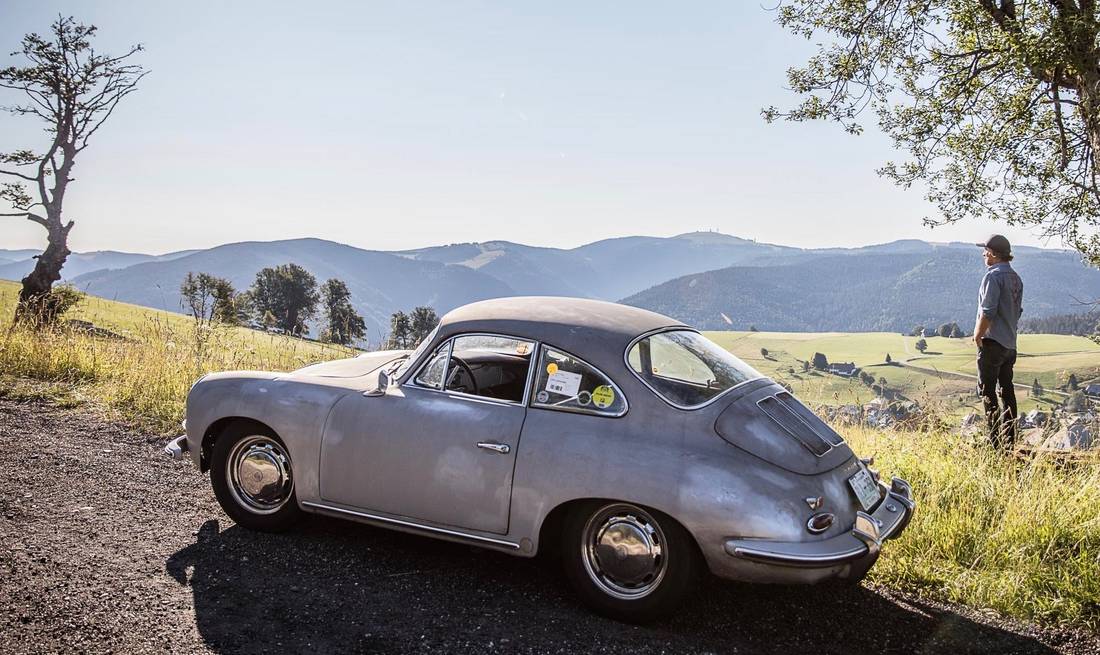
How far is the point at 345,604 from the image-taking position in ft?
12.5

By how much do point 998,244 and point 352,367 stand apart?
6171 millimetres

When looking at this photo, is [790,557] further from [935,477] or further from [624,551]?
[935,477]

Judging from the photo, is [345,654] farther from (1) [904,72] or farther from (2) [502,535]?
(1) [904,72]

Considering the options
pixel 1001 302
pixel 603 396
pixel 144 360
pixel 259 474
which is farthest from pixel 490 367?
pixel 144 360

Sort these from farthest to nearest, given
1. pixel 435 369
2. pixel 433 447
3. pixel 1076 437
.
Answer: pixel 1076 437 < pixel 435 369 < pixel 433 447

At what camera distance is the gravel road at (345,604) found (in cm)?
343

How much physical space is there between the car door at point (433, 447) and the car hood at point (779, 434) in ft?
3.68

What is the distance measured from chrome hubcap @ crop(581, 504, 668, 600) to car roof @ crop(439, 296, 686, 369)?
31.2 inches

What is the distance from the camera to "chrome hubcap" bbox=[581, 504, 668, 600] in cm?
356

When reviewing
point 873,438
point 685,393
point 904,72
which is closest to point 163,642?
point 685,393

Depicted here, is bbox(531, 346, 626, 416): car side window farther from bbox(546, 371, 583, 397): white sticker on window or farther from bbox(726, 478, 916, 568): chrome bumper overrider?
bbox(726, 478, 916, 568): chrome bumper overrider

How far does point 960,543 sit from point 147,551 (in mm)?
5148

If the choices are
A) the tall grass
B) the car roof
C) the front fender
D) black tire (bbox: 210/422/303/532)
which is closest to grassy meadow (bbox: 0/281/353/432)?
the tall grass

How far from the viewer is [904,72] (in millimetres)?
9180
